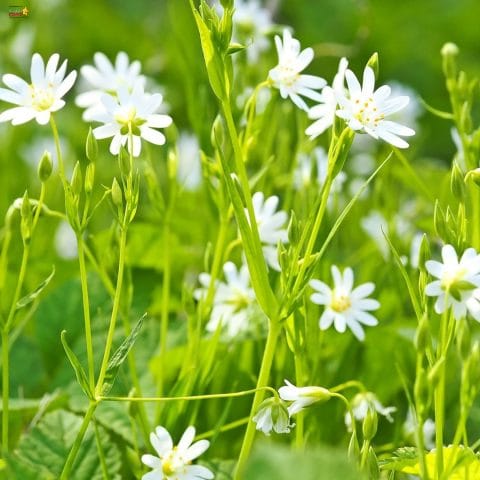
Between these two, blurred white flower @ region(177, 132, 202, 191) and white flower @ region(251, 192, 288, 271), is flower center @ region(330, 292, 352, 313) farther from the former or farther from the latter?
blurred white flower @ region(177, 132, 202, 191)

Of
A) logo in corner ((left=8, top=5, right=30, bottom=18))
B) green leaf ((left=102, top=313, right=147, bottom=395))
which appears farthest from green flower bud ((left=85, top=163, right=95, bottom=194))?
logo in corner ((left=8, top=5, right=30, bottom=18))

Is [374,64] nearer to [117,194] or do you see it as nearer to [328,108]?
[328,108]

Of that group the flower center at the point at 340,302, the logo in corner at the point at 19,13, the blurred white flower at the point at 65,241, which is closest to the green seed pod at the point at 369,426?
the flower center at the point at 340,302

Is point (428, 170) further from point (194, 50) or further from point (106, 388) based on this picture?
point (106, 388)

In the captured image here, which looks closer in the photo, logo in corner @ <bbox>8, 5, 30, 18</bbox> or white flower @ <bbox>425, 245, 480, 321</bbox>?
white flower @ <bbox>425, 245, 480, 321</bbox>

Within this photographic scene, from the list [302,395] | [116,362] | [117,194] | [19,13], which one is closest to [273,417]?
[302,395]
